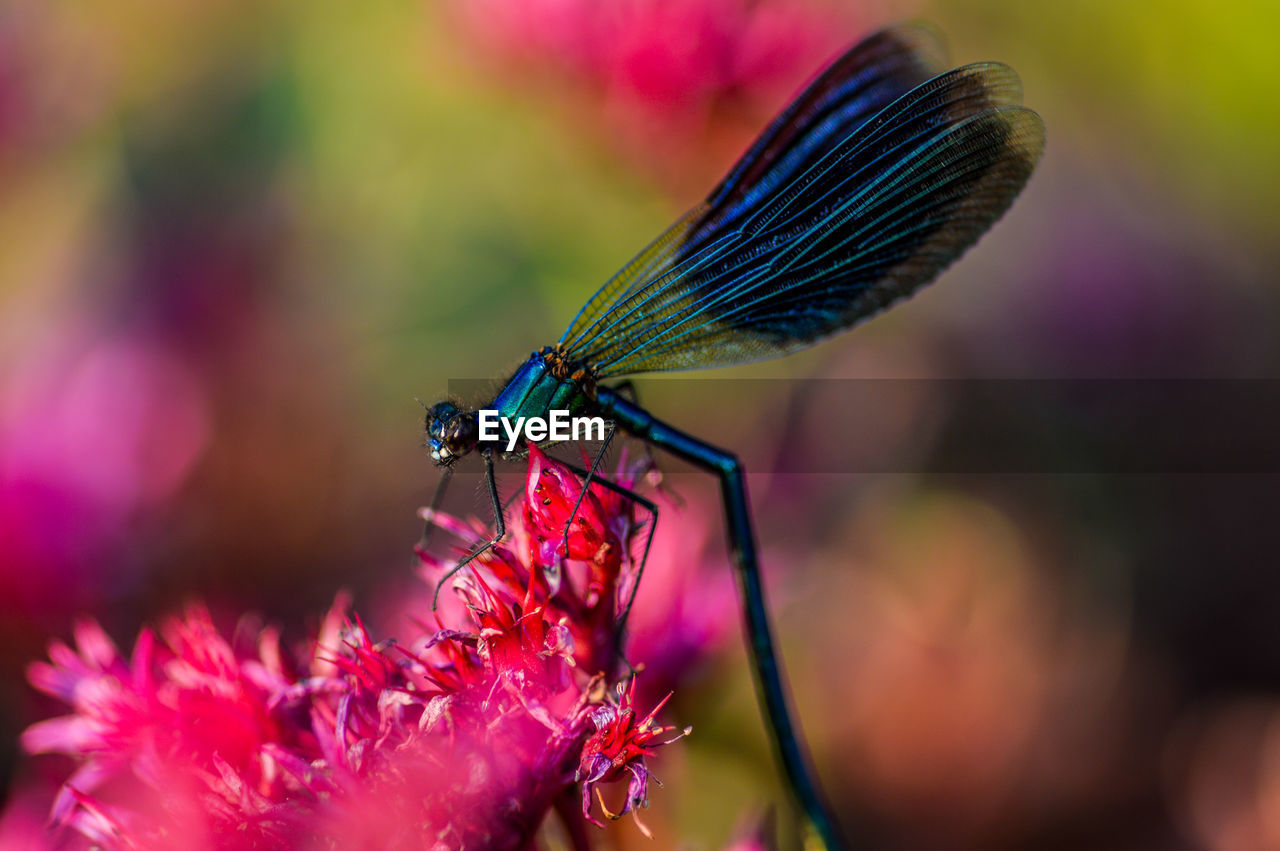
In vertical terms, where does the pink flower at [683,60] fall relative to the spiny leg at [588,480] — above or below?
above

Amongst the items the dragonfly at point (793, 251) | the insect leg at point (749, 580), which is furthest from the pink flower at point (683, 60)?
the insect leg at point (749, 580)

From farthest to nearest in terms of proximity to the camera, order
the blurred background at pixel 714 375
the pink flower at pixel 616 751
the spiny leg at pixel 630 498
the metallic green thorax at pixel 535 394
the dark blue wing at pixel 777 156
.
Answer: the blurred background at pixel 714 375 < the dark blue wing at pixel 777 156 < the metallic green thorax at pixel 535 394 < the spiny leg at pixel 630 498 < the pink flower at pixel 616 751

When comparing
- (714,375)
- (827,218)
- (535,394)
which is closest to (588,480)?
(535,394)

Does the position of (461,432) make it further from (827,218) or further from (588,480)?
(827,218)

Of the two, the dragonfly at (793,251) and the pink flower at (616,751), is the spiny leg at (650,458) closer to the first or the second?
the dragonfly at (793,251)

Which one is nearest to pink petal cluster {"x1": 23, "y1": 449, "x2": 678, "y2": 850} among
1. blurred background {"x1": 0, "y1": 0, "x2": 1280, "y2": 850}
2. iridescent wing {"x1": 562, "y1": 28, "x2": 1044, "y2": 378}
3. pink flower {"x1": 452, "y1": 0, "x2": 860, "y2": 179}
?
iridescent wing {"x1": 562, "y1": 28, "x2": 1044, "y2": 378}

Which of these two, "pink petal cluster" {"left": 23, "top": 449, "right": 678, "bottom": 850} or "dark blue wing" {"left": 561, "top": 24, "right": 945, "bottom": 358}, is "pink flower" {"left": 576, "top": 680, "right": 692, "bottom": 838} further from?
"dark blue wing" {"left": 561, "top": 24, "right": 945, "bottom": 358}

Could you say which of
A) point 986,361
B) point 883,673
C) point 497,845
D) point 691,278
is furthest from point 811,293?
point 986,361
